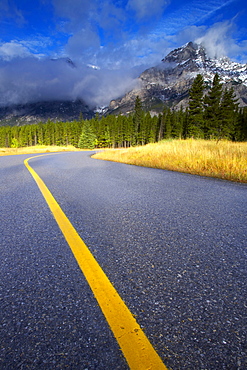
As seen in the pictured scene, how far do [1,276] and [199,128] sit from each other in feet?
108

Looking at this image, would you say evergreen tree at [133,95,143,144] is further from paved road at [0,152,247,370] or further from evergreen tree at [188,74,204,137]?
paved road at [0,152,247,370]

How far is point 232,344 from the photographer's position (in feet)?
3.16

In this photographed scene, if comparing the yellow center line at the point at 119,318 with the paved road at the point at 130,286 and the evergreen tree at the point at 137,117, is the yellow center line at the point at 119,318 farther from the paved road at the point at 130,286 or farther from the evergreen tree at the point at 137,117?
the evergreen tree at the point at 137,117

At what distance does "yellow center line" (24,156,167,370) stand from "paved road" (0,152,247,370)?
4 centimetres

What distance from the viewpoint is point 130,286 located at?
1.39m

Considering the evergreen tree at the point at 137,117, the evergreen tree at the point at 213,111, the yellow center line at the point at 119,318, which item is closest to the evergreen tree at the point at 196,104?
the evergreen tree at the point at 213,111

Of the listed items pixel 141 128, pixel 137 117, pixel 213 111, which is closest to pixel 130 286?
pixel 213 111

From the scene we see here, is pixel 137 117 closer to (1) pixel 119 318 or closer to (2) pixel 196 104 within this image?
(2) pixel 196 104

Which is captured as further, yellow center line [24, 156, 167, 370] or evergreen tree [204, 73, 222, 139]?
evergreen tree [204, 73, 222, 139]

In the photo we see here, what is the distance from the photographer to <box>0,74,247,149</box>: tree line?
3058cm

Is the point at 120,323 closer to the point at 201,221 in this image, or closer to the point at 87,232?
the point at 87,232

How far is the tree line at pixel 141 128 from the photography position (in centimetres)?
3058

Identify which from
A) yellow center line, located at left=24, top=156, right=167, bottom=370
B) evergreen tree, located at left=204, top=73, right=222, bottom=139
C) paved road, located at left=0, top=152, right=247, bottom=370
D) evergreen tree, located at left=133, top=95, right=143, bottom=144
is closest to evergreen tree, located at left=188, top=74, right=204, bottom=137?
evergreen tree, located at left=204, top=73, right=222, bottom=139

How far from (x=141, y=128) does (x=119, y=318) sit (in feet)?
223
